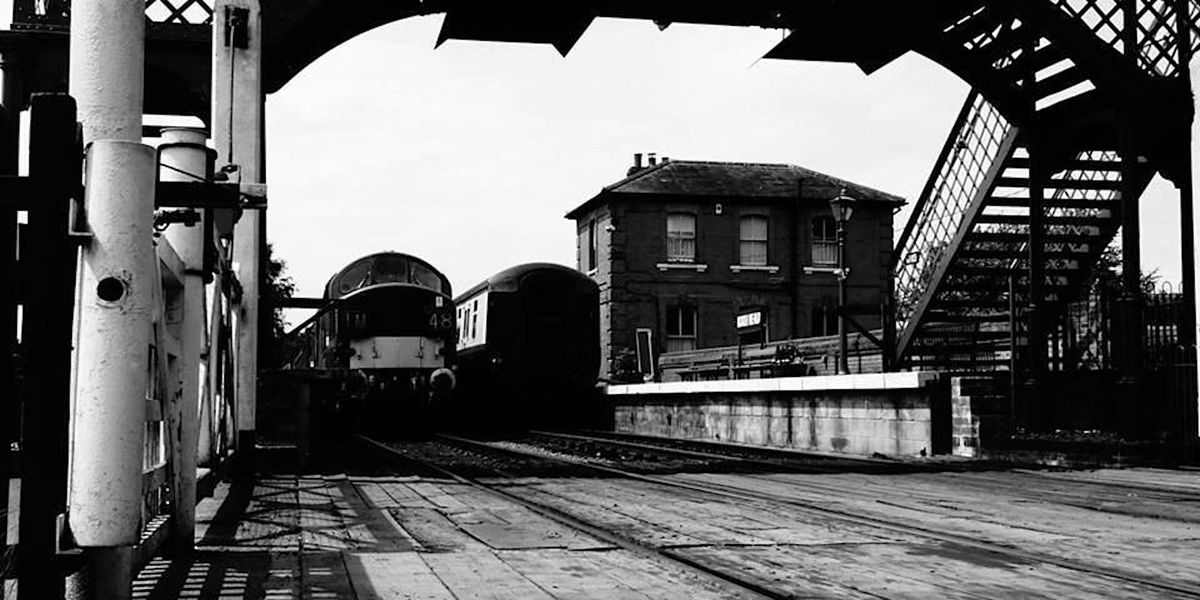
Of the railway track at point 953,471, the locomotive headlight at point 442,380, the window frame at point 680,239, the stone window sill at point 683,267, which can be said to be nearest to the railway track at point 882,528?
the railway track at point 953,471

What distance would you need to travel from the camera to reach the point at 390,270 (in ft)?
83.5

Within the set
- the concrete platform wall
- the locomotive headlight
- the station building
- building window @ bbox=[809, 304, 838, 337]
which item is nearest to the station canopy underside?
the concrete platform wall

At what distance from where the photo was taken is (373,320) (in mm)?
24875

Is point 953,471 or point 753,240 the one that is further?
point 753,240

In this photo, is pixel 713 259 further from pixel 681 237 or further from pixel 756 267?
pixel 756 267

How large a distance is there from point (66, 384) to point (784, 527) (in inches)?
183

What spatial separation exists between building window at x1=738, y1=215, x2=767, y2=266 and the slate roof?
0.86 m

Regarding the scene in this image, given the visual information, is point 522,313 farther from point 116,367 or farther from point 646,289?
point 116,367

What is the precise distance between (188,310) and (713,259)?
1461 inches

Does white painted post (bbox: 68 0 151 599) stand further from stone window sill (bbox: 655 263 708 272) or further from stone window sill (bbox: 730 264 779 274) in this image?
stone window sill (bbox: 730 264 779 274)

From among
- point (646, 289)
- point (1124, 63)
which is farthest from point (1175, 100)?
point (646, 289)

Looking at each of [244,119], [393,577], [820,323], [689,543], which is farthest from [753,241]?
[393,577]

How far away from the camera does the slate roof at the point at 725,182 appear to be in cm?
4197

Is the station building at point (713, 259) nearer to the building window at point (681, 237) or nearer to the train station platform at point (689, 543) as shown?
the building window at point (681, 237)
